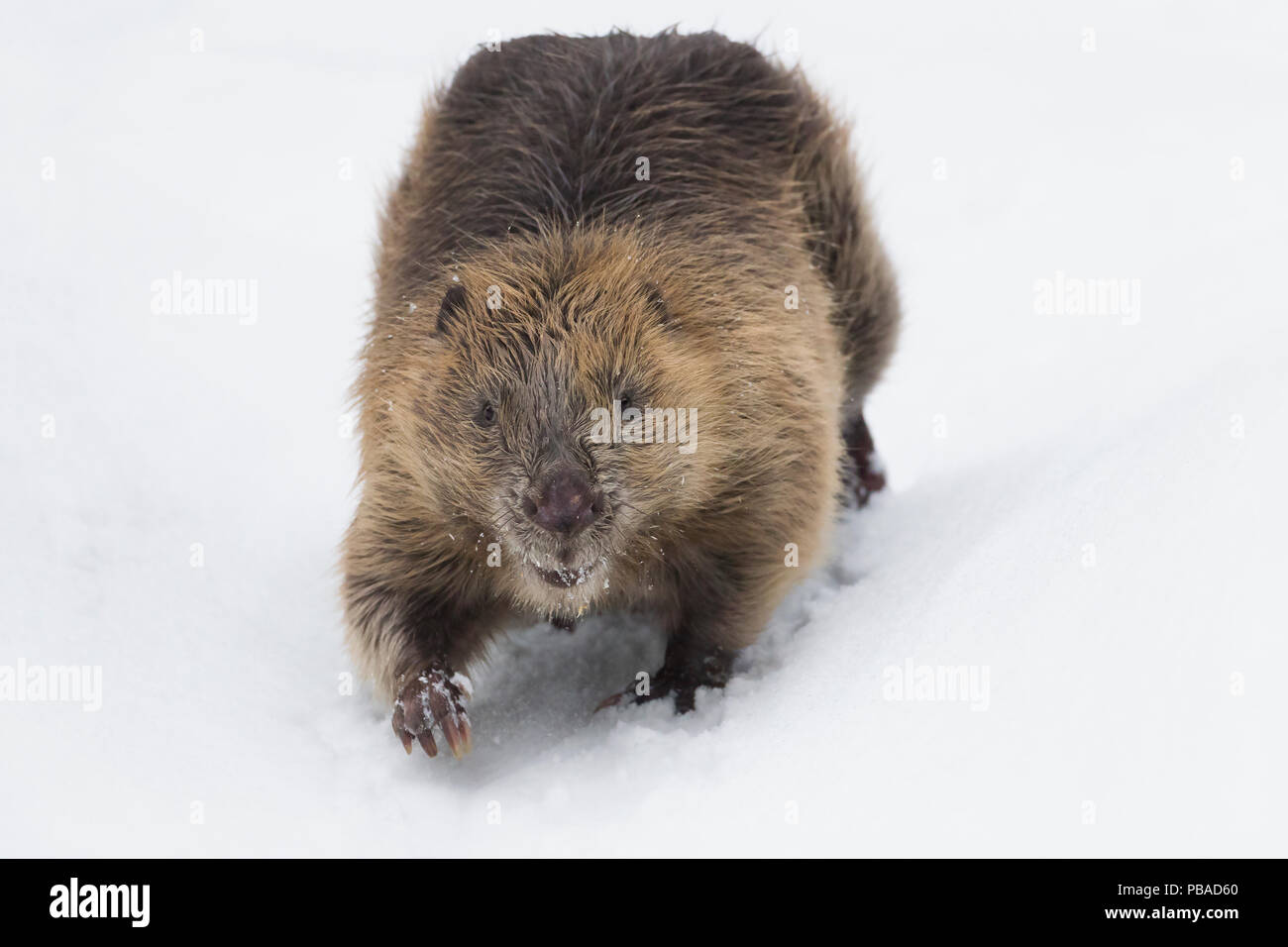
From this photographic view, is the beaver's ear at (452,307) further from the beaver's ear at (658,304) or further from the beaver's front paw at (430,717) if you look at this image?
the beaver's front paw at (430,717)

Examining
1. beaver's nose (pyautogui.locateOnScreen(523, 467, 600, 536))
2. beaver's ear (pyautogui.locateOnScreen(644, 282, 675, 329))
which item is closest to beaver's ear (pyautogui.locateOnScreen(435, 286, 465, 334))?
beaver's ear (pyautogui.locateOnScreen(644, 282, 675, 329))

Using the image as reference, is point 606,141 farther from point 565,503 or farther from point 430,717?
point 430,717

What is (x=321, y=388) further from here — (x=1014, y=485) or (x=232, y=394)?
(x=1014, y=485)

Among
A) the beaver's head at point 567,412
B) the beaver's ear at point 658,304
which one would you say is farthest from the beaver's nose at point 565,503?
the beaver's ear at point 658,304

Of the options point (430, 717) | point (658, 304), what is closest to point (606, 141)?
point (658, 304)

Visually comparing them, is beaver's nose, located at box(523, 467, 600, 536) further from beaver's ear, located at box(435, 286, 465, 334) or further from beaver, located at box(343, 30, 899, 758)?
beaver's ear, located at box(435, 286, 465, 334)

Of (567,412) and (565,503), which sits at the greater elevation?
(567,412)

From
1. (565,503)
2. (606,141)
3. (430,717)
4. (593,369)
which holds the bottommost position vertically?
(430,717)

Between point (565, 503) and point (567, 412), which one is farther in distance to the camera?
point (567, 412)
